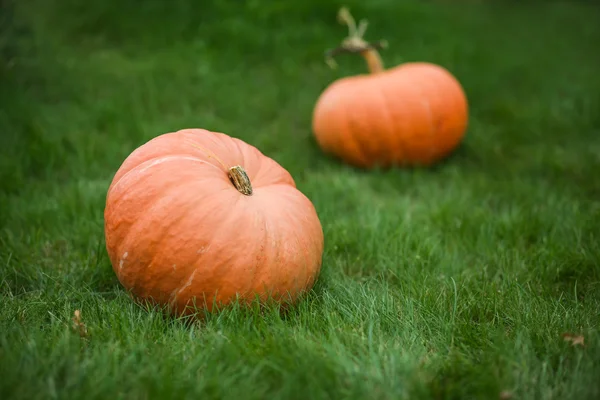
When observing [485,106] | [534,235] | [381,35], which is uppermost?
[381,35]

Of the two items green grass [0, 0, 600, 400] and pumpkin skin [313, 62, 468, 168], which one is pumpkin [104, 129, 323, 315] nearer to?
green grass [0, 0, 600, 400]

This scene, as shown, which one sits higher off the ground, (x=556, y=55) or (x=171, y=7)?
(x=171, y=7)

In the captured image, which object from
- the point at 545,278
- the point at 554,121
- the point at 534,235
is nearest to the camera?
the point at 545,278

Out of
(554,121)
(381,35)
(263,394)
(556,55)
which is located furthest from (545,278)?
(556,55)

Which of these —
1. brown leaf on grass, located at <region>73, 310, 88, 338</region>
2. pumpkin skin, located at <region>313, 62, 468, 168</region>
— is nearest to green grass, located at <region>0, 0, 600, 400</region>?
brown leaf on grass, located at <region>73, 310, 88, 338</region>

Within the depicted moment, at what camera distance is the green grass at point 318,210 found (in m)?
1.67

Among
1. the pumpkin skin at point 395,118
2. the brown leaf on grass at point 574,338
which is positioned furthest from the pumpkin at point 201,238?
the pumpkin skin at point 395,118

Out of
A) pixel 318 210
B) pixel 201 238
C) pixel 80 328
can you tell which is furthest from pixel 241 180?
pixel 318 210

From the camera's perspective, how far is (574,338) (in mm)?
1812

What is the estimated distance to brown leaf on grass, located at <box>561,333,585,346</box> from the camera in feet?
5.87

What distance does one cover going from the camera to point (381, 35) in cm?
596

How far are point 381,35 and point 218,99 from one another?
7.33 feet

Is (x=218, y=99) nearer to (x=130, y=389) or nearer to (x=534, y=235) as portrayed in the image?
(x=534, y=235)

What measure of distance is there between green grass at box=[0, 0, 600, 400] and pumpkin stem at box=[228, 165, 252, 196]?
1.65 feet
